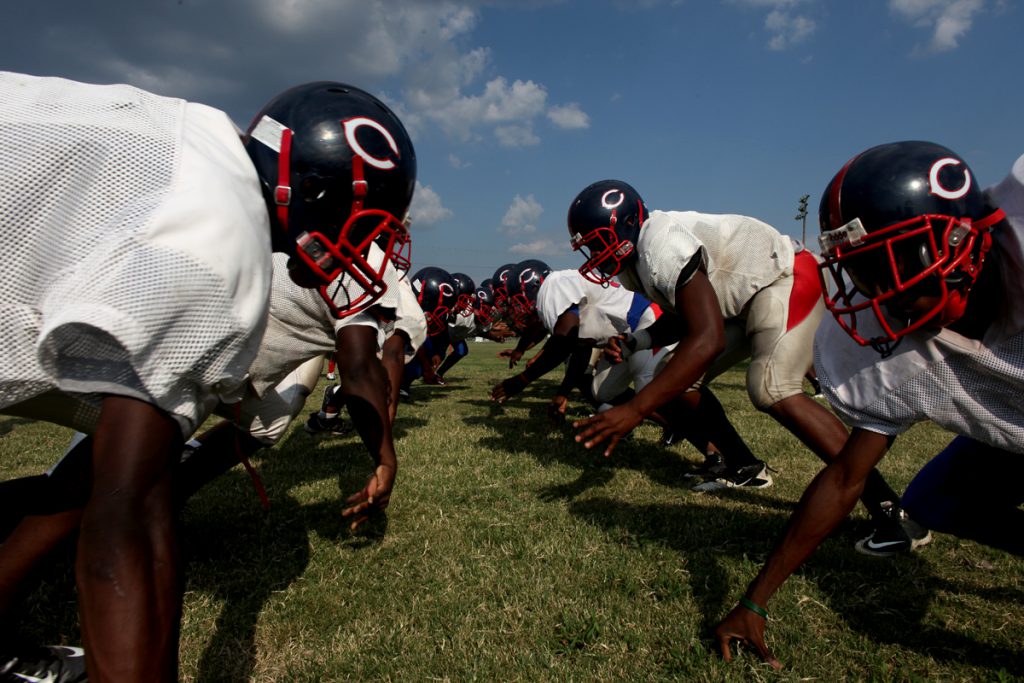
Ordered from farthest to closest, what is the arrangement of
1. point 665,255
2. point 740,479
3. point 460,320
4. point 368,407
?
1. point 460,320
2. point 740,479
3. point 665,255
4. point 368,407

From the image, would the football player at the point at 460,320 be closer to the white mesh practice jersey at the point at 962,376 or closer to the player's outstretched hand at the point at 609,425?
the player's outstretched hand at the point at 609,425

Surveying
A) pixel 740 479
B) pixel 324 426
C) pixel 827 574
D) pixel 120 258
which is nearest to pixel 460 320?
pixel 324 426

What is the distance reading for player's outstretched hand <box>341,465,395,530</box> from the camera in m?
2.40

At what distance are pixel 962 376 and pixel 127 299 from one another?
7.13ft

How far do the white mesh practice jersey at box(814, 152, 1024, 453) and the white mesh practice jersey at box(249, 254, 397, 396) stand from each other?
7.20 ft

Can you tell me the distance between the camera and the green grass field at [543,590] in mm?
2146

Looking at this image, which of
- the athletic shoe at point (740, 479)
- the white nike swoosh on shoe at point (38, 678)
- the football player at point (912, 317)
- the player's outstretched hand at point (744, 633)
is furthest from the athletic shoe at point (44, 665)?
the athletic shoe at point (740, 479)

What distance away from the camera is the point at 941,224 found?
182cm

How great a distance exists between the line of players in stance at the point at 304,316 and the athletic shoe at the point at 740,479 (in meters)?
0.92

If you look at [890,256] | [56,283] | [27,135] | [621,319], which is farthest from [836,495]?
[621,319]

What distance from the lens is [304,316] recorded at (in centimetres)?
326

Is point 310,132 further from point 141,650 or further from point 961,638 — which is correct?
point 961,638

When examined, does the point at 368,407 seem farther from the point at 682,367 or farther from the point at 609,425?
the point at 682,367

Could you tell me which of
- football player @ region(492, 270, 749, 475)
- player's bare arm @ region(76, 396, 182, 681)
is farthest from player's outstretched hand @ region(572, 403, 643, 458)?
football player @ region(492, 270, 749, 475)
